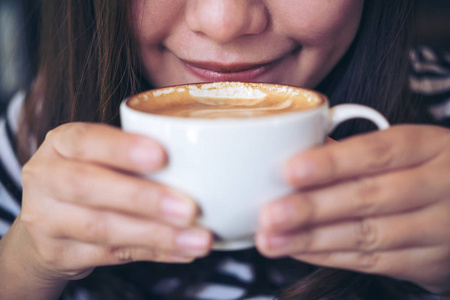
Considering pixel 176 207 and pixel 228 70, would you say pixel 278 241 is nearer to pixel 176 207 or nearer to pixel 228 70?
pixel 176 207

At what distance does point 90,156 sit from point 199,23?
397mm

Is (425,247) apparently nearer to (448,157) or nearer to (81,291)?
(448,157)

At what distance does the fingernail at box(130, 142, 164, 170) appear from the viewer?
46cm

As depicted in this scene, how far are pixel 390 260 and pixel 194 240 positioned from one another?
1.07ft

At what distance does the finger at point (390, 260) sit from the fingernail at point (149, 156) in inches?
10.8

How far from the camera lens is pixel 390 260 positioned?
0.60 m

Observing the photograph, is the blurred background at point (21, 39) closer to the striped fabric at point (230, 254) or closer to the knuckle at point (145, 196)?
the striped fabric at point (230, 254)

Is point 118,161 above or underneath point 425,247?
above

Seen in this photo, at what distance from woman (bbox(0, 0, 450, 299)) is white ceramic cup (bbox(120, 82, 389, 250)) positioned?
17 millimetres

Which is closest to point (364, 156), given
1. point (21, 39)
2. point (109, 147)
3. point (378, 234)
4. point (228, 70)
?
point (378, 234)

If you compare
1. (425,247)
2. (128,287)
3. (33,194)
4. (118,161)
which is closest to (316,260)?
(425,247)

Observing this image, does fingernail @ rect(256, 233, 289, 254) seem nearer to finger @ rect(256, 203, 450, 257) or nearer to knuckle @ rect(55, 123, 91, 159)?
finger @ rect(256, 203, 450, 257)

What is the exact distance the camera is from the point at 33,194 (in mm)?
588

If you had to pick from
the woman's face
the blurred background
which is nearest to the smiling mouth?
the woman's face
